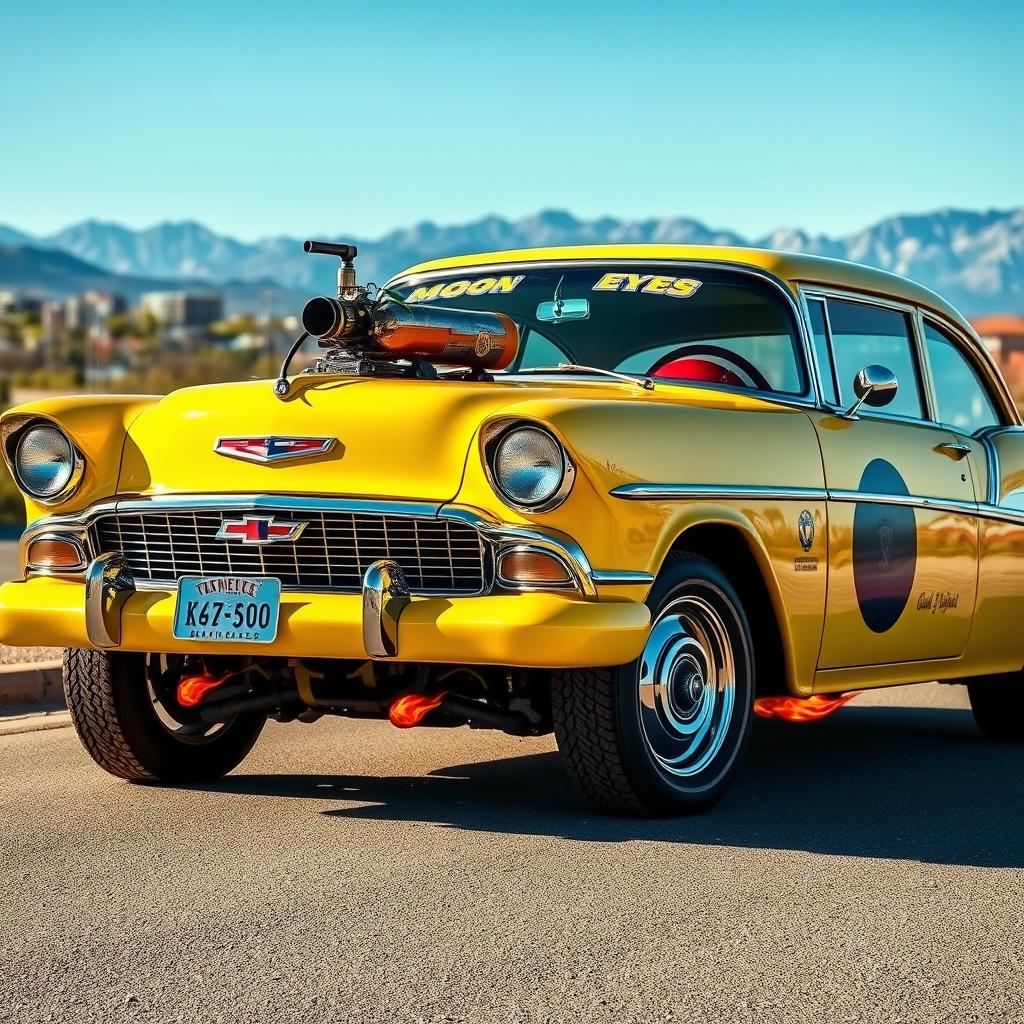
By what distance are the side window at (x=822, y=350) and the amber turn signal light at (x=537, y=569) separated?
1.72m

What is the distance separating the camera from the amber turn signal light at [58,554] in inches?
220

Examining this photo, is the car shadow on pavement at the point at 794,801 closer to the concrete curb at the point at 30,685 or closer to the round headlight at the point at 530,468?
the round headlight at the point at 530,468

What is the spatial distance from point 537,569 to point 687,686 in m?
0.76

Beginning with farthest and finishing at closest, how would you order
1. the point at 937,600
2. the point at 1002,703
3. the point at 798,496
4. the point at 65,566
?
the point at 1002,703 → the point at 937,600 → the point at 798,496 → the point at 65,566

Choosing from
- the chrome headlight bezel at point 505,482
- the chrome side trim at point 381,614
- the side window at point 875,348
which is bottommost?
the chrome side trim at point 381,614

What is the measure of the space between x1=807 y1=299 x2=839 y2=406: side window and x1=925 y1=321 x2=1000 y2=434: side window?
0.86 meters

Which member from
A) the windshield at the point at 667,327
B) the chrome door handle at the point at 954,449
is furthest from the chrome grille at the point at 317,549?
the chrome door handle at the point at 954,449

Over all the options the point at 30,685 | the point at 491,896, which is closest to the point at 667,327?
the point at 491,896

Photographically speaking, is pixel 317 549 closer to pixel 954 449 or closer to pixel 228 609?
pixel 228 609

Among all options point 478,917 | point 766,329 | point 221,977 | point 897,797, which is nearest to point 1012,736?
point 897,797

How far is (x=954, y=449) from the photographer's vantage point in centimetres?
699

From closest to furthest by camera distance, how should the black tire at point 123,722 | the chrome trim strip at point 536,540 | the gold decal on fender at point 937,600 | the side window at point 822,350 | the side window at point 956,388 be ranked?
the chrome trim strip at point 536,540 → the black tire at point 123,722 → the side window at point 822,350 → the gold decal on fender at point 937,600 → the side window at point 956,388

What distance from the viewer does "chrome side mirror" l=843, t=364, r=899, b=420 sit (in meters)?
6.31

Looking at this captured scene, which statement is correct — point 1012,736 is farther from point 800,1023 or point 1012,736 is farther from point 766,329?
point 800,1023
